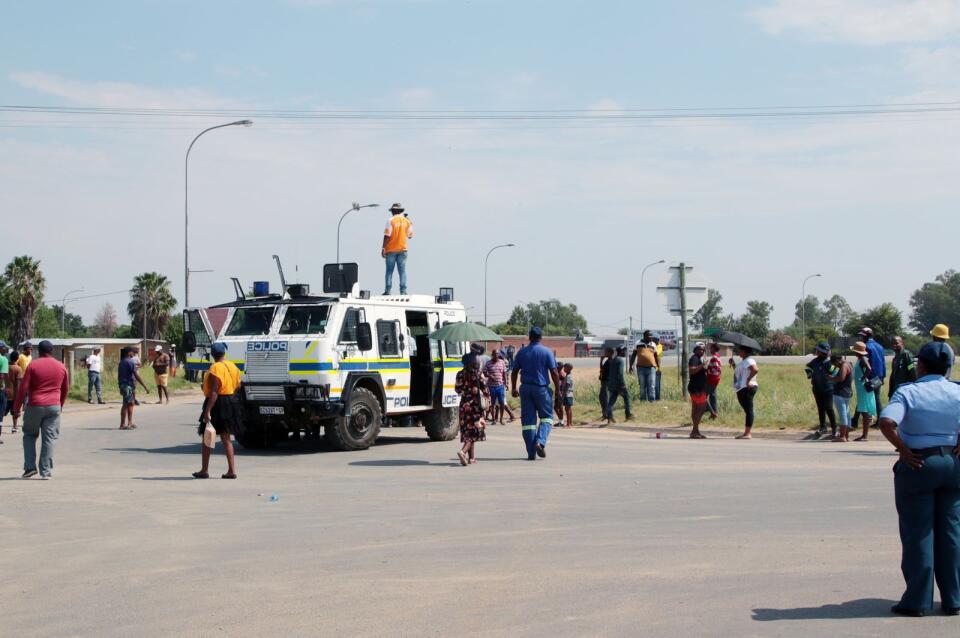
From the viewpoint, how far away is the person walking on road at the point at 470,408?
15.0 meters

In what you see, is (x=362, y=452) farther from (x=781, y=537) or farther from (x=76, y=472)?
(x=781, y=537)

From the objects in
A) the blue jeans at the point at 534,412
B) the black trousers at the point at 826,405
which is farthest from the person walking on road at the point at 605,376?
the blue jeans at the point at 534,412

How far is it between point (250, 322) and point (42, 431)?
450 cm

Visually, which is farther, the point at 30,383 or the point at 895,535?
the point at 30,383

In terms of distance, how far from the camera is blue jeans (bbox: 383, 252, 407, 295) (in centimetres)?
1986

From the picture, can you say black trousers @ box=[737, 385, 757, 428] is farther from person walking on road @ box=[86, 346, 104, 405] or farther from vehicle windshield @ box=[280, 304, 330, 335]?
person walking on road @ box=[86, 346, 104, 405]

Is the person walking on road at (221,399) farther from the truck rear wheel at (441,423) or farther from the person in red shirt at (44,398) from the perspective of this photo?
the truck rear wheel at (441,423)

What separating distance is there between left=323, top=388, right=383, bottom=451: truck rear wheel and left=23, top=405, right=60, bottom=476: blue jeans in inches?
181

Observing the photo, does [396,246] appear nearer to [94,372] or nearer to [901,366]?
[901,366]

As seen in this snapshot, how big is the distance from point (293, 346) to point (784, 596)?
429 inches

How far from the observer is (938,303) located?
153 meters

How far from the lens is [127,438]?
20.2 metres

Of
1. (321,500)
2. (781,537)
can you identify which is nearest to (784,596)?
(781,537)

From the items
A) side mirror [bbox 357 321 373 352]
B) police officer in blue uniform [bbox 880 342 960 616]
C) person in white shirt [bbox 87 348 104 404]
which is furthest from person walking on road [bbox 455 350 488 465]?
person in white shirt [bbox 87 348 104 404]
